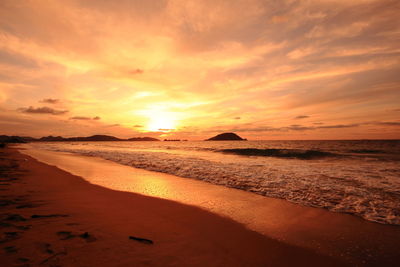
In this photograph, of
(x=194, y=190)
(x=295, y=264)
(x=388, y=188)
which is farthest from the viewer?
(x=388, y=188)

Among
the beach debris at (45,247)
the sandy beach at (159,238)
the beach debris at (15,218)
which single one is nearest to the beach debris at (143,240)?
the sandy beach at (159,238)

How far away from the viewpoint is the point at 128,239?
3.81 meters

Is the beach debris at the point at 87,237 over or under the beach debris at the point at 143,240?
over

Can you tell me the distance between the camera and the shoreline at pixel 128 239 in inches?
124

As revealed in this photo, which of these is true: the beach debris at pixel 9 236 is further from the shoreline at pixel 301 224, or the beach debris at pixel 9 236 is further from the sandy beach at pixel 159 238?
the shoreline at pixel 301 224

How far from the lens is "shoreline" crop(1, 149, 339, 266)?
315 centimetres

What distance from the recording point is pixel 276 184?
956 centimetres

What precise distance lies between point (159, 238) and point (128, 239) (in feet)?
2.00

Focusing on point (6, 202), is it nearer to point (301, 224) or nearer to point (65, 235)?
point (65, 235)

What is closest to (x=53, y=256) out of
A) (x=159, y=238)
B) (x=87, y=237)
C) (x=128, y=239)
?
(x=87, y=237)

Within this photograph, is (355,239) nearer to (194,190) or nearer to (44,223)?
(194,190)

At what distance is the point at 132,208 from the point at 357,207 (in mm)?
7391

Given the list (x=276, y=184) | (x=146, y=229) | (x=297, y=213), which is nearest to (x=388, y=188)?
(x=276, y=184)

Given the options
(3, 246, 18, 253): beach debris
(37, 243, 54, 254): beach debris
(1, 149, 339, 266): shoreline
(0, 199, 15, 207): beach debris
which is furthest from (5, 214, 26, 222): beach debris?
(37, 243, 54, 254): beach debris
